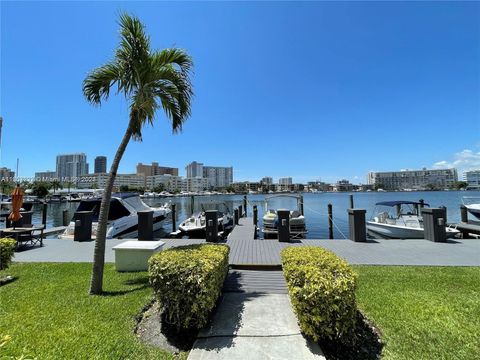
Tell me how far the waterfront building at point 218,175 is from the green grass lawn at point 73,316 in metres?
174

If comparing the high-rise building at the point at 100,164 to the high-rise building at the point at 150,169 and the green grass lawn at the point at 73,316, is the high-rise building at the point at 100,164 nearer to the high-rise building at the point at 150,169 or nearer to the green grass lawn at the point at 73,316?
the high-rise building at the point at 150,169

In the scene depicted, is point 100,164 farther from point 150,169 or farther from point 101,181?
point 101,181

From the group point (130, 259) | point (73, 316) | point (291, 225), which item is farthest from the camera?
point (291, 225)

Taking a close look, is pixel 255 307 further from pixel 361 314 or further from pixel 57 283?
pixel 57 283

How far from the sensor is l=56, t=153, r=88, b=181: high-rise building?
161125 mm

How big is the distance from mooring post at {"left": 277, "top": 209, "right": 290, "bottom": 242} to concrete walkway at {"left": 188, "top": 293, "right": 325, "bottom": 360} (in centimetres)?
540

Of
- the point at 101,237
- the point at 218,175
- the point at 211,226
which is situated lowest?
the point at 211,226

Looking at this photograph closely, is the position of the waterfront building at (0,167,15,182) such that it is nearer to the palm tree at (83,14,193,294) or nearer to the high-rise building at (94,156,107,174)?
the palm tree at (83,14,193,294)

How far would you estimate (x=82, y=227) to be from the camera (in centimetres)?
1071

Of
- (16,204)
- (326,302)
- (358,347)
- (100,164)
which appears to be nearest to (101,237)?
(326,302)

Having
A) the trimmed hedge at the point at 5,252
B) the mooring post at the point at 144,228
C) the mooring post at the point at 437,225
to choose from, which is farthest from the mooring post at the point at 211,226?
the mooring post at the point at 437,225

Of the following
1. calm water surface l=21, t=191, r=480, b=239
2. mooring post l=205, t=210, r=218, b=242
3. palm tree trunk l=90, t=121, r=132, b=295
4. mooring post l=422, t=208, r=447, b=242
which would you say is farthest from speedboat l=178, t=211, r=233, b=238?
mooring post l=422, t=208, r=447, b=242

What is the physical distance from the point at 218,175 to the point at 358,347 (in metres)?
185

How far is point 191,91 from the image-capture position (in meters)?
5.97
